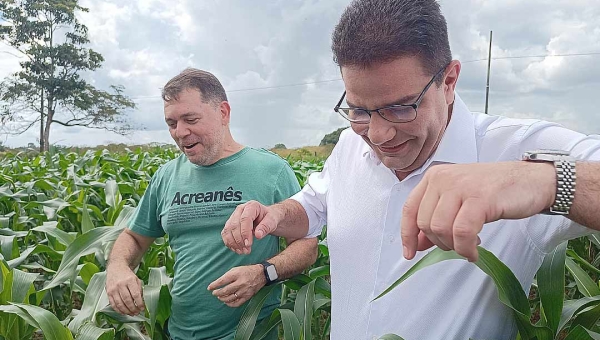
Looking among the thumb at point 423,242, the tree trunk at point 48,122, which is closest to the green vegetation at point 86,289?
the thumb at point 423,242

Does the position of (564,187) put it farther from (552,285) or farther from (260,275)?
(260,275)

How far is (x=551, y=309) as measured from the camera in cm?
121

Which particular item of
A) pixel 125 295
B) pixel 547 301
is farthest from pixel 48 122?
pixel 547 301

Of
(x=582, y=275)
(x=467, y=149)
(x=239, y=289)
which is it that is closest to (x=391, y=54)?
(x=467, y=149)

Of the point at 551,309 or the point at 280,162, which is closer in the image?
the point at 551,309

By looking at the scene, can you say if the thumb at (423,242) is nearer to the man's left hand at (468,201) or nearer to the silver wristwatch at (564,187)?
A: the man's left hand at (468,201)

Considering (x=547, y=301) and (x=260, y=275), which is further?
(x=260, y=275)

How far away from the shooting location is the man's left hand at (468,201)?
0.71 meters

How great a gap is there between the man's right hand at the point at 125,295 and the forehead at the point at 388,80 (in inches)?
41.1

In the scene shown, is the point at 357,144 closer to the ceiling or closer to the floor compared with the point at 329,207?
closer to the ceiling

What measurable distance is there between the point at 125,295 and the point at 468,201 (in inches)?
53.2

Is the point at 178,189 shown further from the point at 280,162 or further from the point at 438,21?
the point at 438,21

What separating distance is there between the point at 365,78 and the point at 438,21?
211mm

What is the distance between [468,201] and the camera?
0.72m
